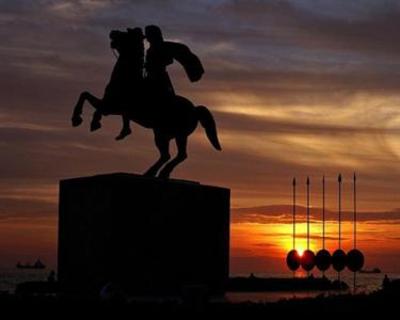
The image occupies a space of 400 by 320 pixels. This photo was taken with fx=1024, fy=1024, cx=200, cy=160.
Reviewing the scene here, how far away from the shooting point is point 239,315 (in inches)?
703

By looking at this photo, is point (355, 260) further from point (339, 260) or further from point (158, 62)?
point (158, 62)

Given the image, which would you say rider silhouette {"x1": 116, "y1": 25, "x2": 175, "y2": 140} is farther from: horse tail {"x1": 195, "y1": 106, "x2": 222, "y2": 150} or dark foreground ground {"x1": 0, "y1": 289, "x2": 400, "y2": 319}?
dark foreground ground {"x1": 0, "y1": 289, "x2": 400, "y2": 319}

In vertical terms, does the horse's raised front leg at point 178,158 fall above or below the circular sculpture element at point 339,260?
above

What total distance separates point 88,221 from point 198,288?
3450 mm

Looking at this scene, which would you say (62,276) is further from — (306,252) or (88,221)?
(306,252)

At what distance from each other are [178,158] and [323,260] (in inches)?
1421

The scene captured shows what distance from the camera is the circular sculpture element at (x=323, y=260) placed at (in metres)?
58.5

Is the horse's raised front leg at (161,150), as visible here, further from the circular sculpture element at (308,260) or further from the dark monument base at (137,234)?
the circular sculpture element at (308,260)

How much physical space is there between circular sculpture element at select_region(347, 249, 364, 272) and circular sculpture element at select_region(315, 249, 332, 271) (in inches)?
62.0

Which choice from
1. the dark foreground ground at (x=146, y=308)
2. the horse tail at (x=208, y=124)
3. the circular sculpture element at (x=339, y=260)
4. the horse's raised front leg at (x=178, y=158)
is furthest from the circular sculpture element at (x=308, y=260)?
the dark foreground ground at (x=146, y=308)

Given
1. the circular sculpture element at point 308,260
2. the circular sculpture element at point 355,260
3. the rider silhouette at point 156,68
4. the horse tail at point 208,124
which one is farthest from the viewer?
the circular sculpture element at point 308,260

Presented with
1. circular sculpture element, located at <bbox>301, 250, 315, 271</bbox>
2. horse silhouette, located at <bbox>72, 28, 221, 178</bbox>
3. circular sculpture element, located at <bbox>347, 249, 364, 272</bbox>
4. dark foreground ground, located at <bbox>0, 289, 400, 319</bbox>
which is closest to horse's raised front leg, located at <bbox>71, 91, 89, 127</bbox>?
horse silhouette, located at <bbox>72, 28, 221, 178</bbox>

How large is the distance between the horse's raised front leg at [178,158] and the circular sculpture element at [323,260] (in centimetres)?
3560

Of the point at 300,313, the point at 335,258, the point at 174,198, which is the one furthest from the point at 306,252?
the point at 300,313
